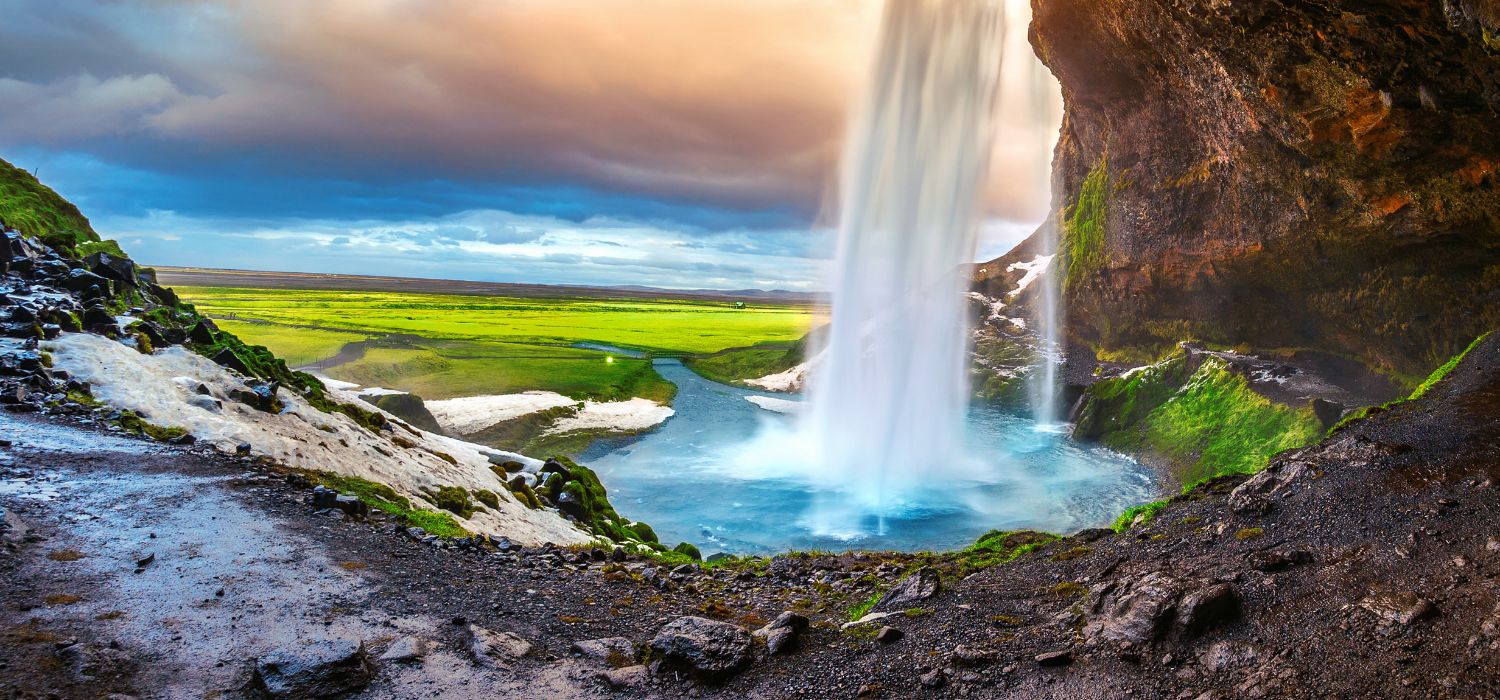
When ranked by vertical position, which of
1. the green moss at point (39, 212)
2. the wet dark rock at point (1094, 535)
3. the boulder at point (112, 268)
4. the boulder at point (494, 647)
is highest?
the green moss at point (39, 212)

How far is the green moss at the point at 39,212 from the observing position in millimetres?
27062

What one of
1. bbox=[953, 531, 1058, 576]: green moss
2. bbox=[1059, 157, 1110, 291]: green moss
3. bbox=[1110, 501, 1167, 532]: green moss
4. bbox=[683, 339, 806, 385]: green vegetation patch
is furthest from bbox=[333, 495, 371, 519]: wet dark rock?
bbox=[683, 339, 806, 385]: green vegetation patch

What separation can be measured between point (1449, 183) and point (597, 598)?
92.7 feet

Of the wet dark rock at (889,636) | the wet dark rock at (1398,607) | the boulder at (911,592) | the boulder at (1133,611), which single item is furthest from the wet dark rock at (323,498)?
the wet dark rock at (1398,607)

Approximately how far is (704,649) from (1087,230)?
169 ft

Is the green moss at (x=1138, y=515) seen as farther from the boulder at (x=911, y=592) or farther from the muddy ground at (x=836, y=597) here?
the boulder at (x=911, y=592)

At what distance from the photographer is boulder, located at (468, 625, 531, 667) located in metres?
7.94

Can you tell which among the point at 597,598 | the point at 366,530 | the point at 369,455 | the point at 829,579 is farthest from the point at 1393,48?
the point at 369,455

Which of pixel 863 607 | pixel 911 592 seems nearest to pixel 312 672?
pixel 863 607

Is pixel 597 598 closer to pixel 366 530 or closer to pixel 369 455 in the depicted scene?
pixel 366 530

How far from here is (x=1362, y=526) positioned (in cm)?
880

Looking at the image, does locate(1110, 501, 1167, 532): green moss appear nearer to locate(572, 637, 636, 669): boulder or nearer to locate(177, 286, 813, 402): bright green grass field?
locate(572, 637, 636, 669): boulder

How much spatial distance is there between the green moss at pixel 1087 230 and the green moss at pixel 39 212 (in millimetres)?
56438

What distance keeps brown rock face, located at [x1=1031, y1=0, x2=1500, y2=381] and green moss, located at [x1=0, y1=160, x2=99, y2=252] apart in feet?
140
